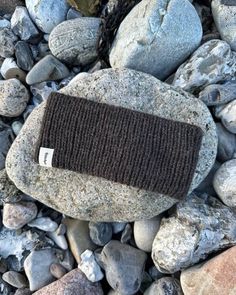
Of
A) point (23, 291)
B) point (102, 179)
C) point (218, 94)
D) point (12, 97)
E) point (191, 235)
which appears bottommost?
point (23, 291)

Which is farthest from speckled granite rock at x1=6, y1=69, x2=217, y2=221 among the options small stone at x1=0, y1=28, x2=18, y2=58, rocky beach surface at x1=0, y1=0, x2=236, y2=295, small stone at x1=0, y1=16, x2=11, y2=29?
small stone at x1=0, y1=16, x2=11, y2=29

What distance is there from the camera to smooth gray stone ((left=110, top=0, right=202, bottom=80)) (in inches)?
73.0

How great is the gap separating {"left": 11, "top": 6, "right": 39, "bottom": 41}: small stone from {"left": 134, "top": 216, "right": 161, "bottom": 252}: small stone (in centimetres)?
102

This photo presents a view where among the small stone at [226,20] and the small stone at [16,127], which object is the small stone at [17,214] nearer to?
the small stone at [16,127]

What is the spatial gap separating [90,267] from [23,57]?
1000 millimetres

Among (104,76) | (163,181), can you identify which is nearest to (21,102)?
(104,76)

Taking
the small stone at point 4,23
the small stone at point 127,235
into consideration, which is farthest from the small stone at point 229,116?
the small stone at point 4,23

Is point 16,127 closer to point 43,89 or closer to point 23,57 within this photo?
point 43,89

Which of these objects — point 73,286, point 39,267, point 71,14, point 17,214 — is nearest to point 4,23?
point 71,14

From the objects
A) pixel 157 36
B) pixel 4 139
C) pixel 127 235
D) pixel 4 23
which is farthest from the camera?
pixel 4 23

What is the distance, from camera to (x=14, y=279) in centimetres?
201

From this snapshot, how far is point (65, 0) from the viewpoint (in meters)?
2.12

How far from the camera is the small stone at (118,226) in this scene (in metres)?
1.97

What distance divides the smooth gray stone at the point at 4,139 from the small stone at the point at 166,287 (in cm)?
85
